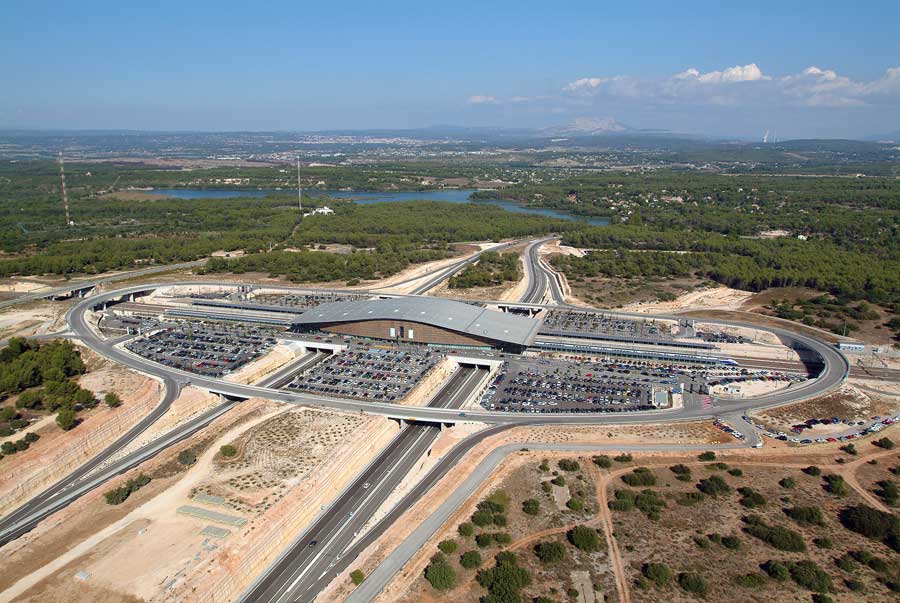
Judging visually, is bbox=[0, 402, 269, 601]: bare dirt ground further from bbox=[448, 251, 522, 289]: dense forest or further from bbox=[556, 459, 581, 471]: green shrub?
bbox=[448, 251, 522, 289]: dense forest

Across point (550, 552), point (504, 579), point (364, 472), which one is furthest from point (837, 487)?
point (364, 472)

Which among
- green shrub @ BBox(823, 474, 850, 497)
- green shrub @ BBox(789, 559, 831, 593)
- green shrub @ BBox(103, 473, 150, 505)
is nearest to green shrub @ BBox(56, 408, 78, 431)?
green shrub @ BBox(103, 473, 150, 505)

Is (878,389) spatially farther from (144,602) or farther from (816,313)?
(144,602)

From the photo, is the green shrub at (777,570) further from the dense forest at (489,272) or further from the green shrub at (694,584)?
the dense forest at (489,272)

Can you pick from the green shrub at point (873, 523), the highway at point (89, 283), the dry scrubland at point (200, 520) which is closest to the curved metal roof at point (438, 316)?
the dry scrubland at point (200, 520)

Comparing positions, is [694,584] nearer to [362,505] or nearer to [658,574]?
[658,574]

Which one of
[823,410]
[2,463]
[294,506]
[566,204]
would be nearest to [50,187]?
[566,204]

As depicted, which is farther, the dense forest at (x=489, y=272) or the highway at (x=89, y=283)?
the dense forest at (x=489, y=272)
